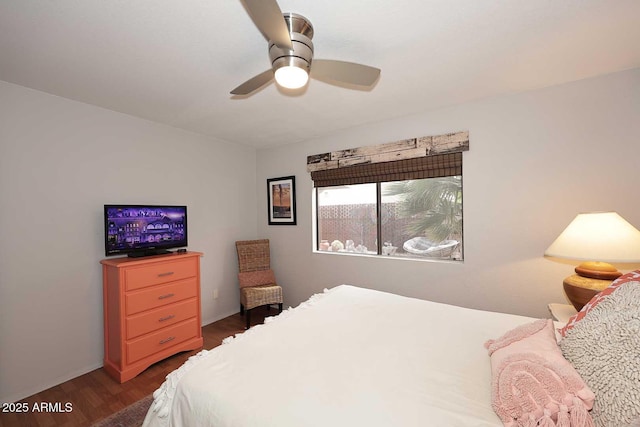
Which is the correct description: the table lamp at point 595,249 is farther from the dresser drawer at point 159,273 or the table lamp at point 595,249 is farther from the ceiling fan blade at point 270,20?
the dresser drawer at point 159,273

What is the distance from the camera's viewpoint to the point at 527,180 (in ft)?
7.40

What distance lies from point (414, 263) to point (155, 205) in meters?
2.85

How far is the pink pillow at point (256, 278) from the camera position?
3420 mm

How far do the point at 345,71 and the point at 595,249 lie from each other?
1.87 metres

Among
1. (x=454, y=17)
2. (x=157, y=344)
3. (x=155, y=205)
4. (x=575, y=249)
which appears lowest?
(x=157, y=344)

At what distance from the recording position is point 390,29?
1.48 metres

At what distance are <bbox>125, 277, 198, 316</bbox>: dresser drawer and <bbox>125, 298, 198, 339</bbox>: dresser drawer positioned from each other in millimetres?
48

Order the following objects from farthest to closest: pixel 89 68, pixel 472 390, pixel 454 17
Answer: pixel 89 68, pixel 454 17, pixel 472 390

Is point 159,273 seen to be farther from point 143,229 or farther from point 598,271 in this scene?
point 598,271

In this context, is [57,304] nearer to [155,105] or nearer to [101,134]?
[101,134]

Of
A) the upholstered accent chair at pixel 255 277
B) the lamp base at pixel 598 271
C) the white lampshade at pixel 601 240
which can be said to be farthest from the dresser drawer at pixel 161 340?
the lamp base at pixel 598 271

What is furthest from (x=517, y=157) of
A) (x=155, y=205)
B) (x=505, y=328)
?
(x=155, y=205)

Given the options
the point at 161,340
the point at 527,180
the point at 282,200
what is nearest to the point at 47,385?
the point at 161,340

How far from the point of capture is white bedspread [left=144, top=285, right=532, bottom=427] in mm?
907
